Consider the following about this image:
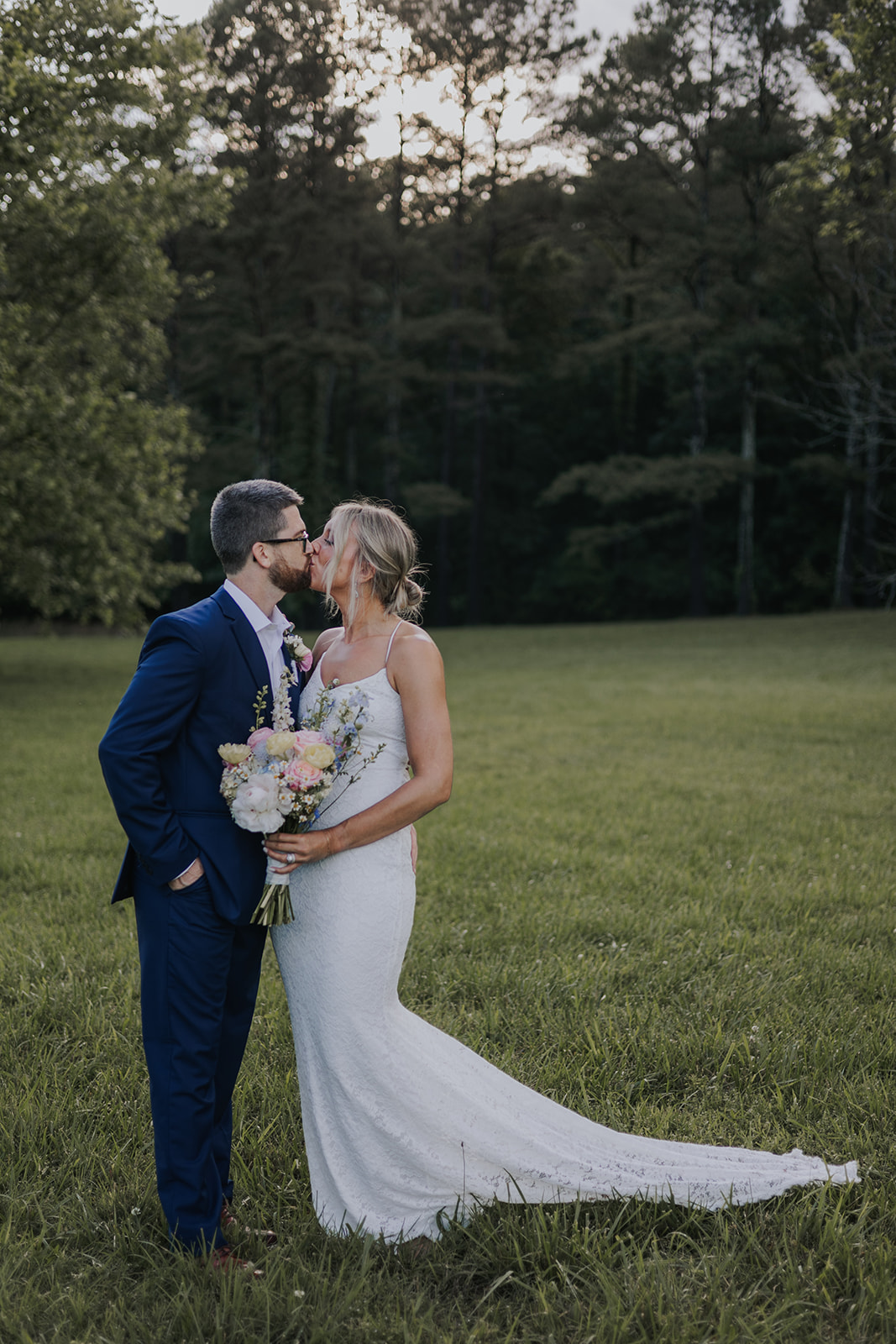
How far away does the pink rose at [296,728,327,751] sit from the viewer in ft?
9.16

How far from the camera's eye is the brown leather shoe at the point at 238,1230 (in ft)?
10.3

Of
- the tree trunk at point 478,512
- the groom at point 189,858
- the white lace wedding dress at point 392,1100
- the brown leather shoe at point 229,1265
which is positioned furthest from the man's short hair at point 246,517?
the tree trunk at point 478,512

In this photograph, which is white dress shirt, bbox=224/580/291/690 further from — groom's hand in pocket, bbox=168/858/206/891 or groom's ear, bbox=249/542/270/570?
groom's hand in pocket, bbox=168/858/206/891

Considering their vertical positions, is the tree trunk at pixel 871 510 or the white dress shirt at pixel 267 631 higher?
the tree trunk at pixel 871 510

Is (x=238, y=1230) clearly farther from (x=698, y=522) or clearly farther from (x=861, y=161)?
(x=698, y=522)

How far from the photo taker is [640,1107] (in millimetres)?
3838

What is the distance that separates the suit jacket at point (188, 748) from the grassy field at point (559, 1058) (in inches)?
45.1

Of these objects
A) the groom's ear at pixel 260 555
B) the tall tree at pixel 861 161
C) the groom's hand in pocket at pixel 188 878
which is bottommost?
the groom's hand in pocket at pixel 188 878

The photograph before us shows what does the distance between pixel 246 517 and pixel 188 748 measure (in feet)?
2.40

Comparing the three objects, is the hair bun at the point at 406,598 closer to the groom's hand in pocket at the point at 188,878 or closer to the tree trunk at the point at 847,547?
the groom's hand in pocket at the point at 188,878

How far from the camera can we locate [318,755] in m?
2.77

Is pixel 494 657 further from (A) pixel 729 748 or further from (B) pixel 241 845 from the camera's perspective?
(B) pixel 241 845

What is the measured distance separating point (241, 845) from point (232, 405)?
48535mm

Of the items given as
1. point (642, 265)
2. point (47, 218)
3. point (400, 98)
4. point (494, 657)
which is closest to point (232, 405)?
point (400, 98)
